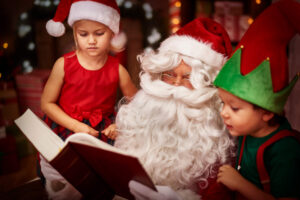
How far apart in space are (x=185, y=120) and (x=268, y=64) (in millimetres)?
352

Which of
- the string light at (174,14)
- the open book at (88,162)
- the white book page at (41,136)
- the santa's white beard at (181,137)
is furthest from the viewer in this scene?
the string light at (174,14)

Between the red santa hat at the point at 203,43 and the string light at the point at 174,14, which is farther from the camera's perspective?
the string light at the point at 174,14

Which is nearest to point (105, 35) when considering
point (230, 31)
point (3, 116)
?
point (3, 116)

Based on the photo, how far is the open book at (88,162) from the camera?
77 cm

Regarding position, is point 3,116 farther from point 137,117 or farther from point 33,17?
point 137,117

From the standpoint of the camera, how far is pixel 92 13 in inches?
39.3

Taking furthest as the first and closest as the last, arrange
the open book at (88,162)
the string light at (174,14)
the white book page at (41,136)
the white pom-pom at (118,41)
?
the string light at (174,14), the white pom-pom at (118,41), the white book page at (41,136), the open book at (88,162)

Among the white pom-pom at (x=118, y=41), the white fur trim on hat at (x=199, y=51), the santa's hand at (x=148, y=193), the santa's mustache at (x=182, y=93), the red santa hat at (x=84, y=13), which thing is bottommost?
the santa's hand at (x=148, y=193)

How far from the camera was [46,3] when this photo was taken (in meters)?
1.10

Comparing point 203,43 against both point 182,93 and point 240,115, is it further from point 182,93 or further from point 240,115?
point 240,115

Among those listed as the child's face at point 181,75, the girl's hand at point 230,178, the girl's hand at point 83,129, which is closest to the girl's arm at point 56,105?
the girl's hand at point 83,129

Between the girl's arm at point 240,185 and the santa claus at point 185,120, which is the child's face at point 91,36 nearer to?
the santa claus at point 185,120

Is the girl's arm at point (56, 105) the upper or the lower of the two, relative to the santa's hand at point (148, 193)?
upper

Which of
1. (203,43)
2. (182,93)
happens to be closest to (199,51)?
(203,43)
